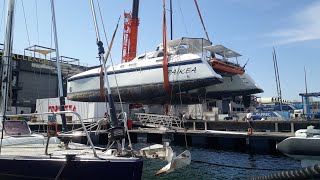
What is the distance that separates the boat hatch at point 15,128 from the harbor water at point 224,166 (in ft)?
13.9

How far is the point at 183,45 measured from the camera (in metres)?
24.3

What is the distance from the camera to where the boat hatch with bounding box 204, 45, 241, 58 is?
22.5m

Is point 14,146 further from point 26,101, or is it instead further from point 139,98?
point 26,101

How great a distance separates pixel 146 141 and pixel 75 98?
29.8 ft

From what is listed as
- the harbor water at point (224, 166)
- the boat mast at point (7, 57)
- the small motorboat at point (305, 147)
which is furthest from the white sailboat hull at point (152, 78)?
the small motorboat at point (305, 147)

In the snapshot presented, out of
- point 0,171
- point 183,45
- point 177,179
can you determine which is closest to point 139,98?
point 183,45

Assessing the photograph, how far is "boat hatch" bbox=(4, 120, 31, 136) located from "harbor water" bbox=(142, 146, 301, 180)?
4.23m

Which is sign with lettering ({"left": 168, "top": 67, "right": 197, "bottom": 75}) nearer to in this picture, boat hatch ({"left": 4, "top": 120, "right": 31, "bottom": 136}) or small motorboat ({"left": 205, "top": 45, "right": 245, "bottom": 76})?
small motorboat ({"left": 205, "top": 45, "right": 245, "bottom": 76})

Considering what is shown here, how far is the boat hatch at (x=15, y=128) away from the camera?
32.9 feet

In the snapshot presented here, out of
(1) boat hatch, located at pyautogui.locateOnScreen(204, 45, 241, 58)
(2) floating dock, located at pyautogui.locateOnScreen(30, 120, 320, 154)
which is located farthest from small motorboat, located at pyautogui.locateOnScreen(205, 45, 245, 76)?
(2) floating dock, located at pyautogui.locateOnScreen(30, 120, 320, 154)

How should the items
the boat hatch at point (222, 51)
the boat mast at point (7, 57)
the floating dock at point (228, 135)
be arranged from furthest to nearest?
the boat hatch at point (222, 51) < the floating dock at point (228, 135) < the boat mast at point (7, 57)

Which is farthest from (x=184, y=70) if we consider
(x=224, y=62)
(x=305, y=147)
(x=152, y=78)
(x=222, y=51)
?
(x=305, y=147)

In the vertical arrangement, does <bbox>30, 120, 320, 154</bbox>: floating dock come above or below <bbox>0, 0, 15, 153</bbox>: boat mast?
below

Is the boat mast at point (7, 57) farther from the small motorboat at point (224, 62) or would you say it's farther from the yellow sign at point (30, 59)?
the yellow sign at point (30, 59)
